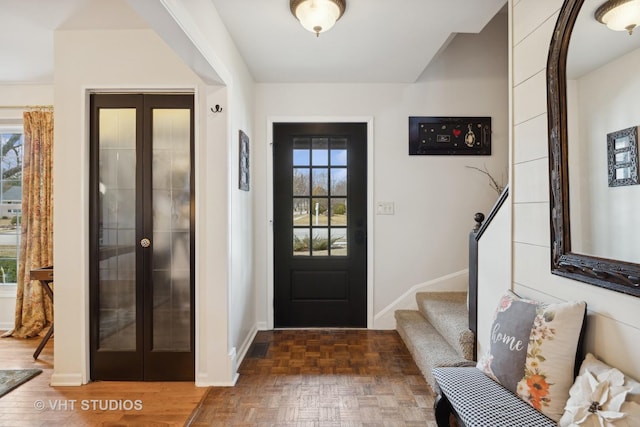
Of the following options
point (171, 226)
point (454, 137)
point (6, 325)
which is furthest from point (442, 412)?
point (6, 325)

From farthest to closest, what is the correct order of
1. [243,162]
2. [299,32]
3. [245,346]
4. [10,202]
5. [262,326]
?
[10,202], [262,326], [245,346], [243,162], [299,32]

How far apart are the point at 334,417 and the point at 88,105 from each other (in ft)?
8.51

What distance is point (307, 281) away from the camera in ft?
11.4

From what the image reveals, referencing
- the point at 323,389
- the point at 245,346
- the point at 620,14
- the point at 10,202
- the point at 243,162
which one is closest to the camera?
the point at 620,14

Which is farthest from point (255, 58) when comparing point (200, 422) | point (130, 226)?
point (200, 422)

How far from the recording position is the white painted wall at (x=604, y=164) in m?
1.15

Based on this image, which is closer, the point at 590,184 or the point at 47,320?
the point at 590,184

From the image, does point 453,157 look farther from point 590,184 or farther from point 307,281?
point 590,184

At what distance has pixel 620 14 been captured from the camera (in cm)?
120

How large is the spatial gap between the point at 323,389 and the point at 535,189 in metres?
1.75

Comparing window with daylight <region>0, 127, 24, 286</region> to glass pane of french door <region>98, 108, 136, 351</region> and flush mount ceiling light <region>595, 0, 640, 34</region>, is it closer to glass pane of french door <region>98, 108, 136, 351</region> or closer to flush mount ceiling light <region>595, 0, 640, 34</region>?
glass pane of french door <region>98, 108, 136, 351</region>

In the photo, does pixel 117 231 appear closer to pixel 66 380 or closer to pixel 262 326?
pixel 66 380

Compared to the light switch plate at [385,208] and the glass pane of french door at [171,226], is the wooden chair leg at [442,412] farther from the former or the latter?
the light switch plate at [385,208]


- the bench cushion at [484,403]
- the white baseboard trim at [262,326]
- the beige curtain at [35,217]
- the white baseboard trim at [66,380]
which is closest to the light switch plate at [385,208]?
the white baseboard trim at [262,326]
